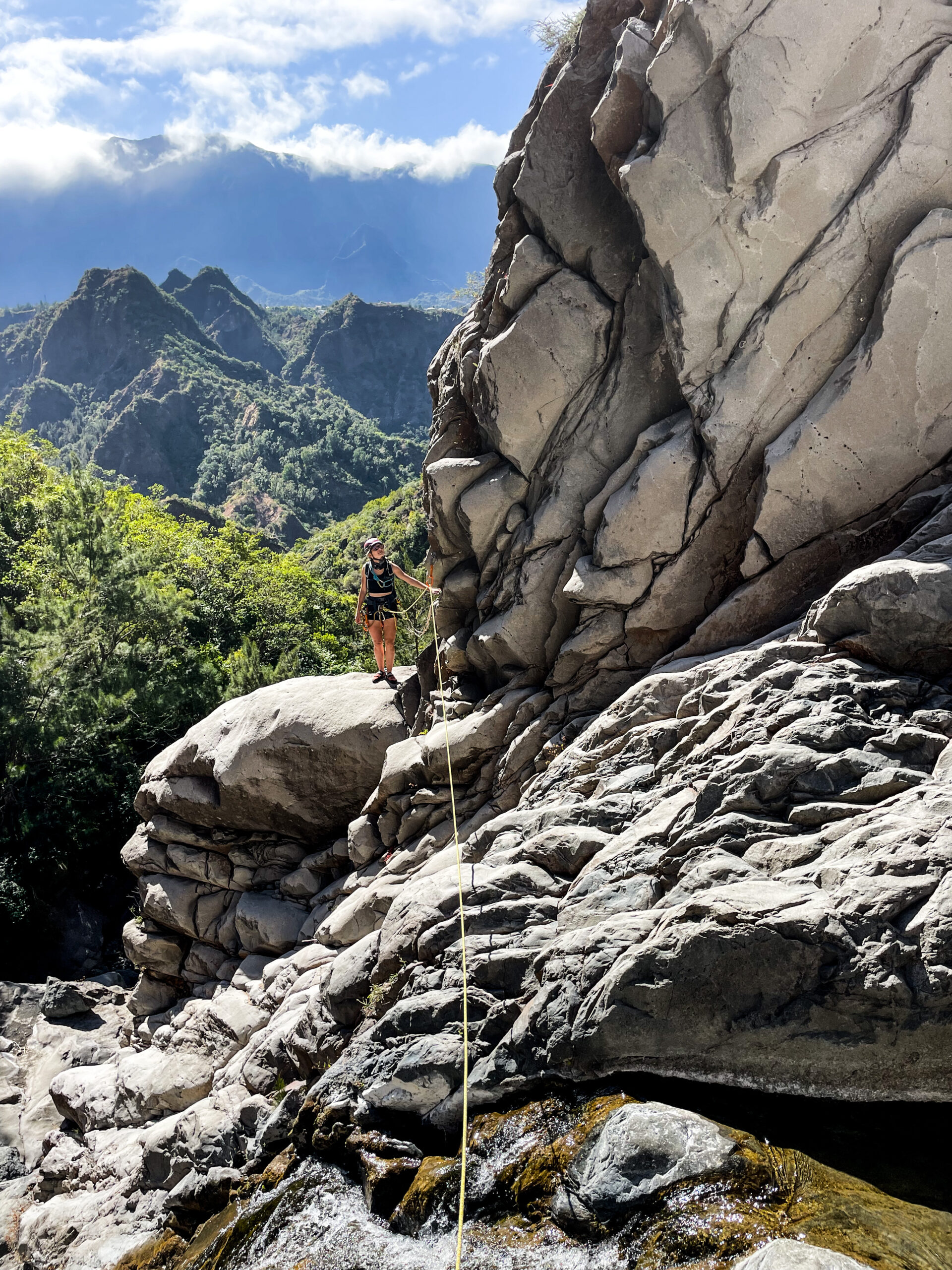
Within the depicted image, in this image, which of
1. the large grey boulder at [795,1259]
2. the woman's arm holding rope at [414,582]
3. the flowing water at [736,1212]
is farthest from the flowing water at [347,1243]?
the woman's arm holding rope at [414,582]

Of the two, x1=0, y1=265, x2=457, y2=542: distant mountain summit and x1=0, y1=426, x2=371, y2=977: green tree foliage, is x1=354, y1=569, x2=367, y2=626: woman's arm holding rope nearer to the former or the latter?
x1=0, y1=426, x2=371, y2=977: green tree foliage

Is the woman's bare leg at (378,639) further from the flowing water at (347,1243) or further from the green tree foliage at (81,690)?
the green tree foliage at (81,690)

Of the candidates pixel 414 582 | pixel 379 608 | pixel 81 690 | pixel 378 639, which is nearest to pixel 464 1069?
pixel 414 582

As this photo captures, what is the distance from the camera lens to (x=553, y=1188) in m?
5.21

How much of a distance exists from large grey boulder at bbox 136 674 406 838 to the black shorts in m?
1.20

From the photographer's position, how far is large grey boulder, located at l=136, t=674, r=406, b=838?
1294 cm

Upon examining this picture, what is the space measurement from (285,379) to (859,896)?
19425 cm

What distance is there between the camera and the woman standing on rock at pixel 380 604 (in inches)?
509

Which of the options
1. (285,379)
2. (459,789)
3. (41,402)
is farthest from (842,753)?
(285,379)

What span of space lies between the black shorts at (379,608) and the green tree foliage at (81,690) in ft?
30.1

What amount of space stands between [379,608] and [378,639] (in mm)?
768

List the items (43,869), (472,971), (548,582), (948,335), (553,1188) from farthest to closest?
(43,869)
(548,582)
(948,335)
(472,971)
(553,1188)

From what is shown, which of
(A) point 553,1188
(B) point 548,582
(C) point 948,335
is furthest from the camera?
(B) point 548,582

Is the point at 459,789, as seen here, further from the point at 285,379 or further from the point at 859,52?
the point at 285,379
